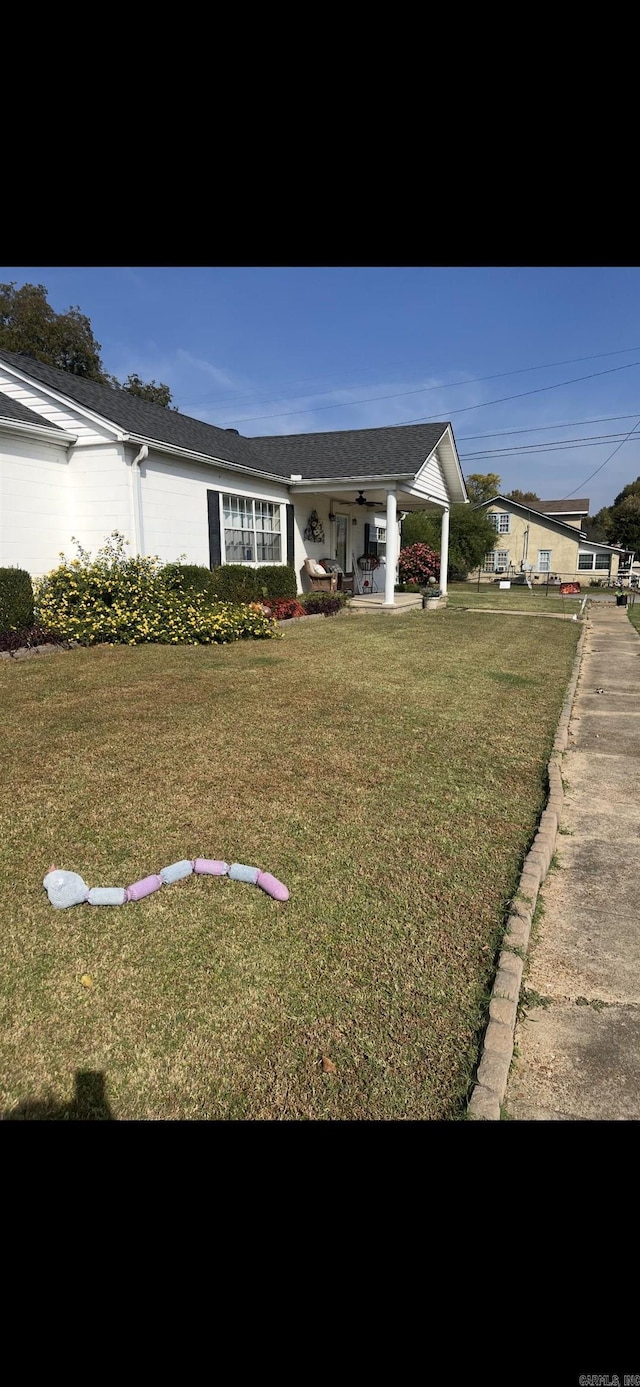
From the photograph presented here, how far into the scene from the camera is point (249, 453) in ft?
51.1

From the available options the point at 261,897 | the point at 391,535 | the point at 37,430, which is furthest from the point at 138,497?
the point at 261,897

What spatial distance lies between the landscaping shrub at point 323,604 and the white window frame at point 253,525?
1.06 meters

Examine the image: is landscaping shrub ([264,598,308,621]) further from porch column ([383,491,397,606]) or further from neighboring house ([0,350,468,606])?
porch column ([383,491,397,606])

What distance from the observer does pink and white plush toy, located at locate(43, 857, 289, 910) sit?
9.41ft

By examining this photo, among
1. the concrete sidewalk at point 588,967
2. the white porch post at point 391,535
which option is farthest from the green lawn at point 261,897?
the white porch post at point 391,535

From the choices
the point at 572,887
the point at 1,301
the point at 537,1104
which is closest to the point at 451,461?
the point at 572,887

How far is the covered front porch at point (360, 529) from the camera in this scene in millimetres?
14758

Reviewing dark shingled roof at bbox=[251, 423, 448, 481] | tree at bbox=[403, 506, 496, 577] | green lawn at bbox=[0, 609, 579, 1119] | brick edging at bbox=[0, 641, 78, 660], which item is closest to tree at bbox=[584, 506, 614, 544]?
tree at bbox=[403, 506, 496, 577]

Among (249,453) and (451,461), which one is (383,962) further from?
(451,461)

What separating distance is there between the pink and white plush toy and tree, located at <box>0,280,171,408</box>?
31278 millimetres

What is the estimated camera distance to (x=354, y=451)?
16609 mm

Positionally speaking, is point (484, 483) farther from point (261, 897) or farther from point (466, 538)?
point (261, 897)

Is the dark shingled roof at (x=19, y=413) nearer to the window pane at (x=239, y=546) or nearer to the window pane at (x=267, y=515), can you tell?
the window pane at (x=239, y=546)
